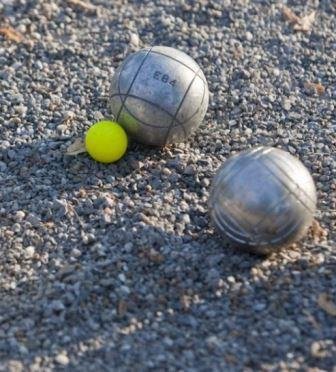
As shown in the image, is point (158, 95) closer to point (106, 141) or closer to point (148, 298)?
point (106, 141)

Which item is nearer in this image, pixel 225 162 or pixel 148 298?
pixel 148 298

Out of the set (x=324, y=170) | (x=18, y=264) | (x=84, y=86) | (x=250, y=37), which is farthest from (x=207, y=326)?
(x=250, y=37)

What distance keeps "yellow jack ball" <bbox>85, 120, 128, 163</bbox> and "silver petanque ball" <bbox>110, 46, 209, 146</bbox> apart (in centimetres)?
10

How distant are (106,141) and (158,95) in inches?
20.8

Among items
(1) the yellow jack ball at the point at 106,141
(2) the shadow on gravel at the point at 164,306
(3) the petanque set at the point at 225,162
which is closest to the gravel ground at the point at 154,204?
(2) the shadow on gravel at the point at 164,306

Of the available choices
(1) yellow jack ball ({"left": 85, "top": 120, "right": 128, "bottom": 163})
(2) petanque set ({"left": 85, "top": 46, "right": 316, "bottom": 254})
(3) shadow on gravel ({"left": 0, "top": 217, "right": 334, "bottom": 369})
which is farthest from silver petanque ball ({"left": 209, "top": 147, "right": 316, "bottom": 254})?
(1) yellow jack ball ({"left": 85, "top": 120, "right": 128, "bottom": 163})

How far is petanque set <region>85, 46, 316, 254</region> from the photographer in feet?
18.1

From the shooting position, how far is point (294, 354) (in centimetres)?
515

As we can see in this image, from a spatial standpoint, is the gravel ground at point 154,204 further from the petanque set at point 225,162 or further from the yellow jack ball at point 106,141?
the petanque set at point 225,162

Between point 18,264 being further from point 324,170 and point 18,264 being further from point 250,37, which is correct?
point 250,37

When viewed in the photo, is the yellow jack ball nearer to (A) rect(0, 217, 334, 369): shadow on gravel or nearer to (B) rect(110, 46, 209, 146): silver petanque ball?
(B) rect(110, 46, 209, 146): silver petanque ball

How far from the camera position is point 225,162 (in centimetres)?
574

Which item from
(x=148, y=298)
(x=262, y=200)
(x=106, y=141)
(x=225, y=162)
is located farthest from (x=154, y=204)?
(x=262, y=200)

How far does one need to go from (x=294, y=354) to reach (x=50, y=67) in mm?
3808
